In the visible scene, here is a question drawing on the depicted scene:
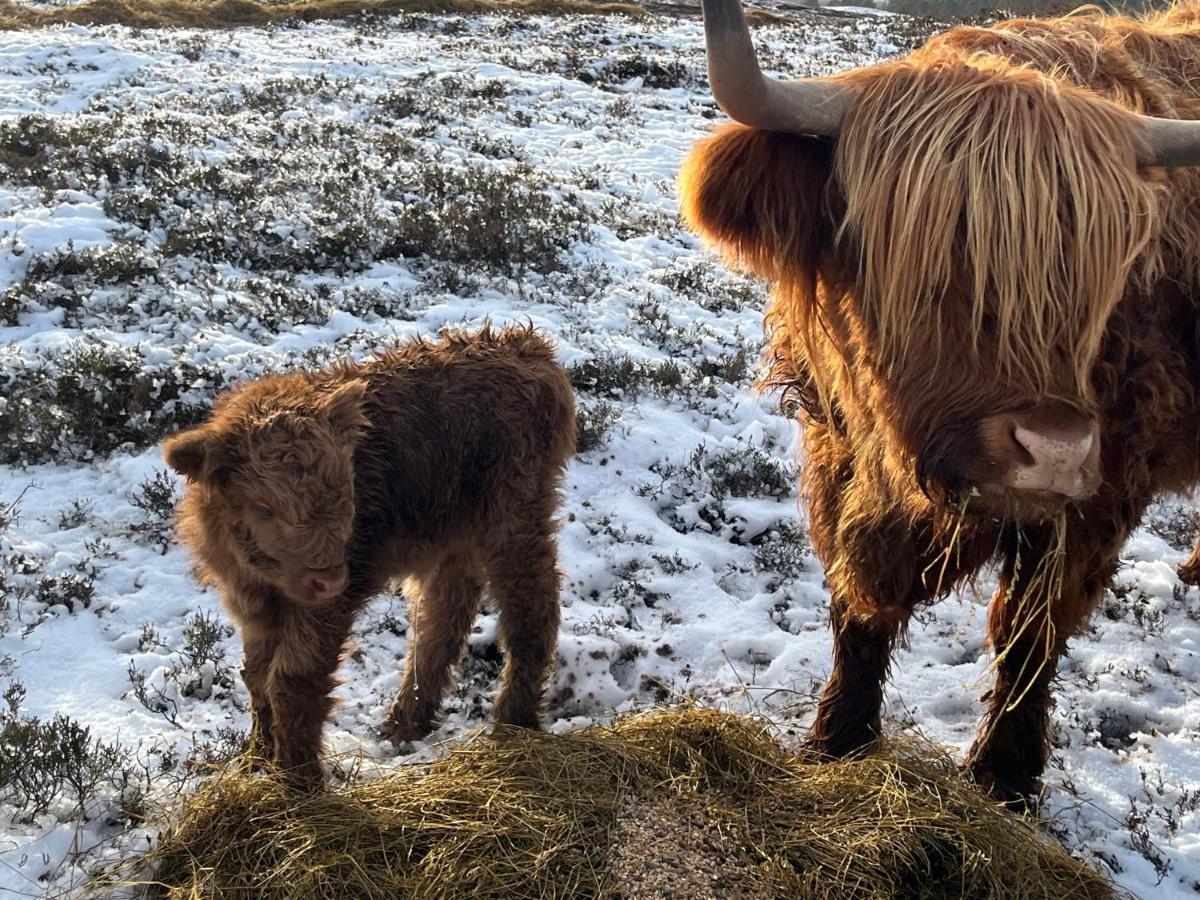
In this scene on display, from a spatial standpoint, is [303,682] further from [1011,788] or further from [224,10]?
[224,10]

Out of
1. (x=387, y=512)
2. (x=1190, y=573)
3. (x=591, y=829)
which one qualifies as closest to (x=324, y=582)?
(x=387, y=512)

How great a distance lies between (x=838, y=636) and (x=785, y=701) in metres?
0.67

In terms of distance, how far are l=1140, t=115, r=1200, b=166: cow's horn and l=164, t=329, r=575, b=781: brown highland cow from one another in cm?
244

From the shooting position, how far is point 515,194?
10398 mm

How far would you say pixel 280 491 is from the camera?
10.3ft

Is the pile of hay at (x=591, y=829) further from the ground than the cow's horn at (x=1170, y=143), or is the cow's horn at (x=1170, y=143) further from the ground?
the cow's horn at (x=1170, y=143)

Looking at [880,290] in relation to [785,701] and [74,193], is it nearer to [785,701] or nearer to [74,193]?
[785,701]

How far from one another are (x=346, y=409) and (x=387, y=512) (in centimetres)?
48

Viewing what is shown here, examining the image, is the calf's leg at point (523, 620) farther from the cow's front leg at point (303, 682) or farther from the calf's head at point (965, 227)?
the calf's head at point (965, 227)

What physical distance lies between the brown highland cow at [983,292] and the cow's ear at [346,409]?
1.45 metres

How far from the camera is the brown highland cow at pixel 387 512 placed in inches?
126

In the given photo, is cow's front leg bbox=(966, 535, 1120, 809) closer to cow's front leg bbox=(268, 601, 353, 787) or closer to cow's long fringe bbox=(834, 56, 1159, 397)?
cow's long fringe bbox=(834, 56, 1159, 397)

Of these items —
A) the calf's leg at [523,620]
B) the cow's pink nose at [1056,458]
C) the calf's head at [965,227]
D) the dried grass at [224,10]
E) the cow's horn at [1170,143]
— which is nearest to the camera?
the cow's pink nose at [1056,458]

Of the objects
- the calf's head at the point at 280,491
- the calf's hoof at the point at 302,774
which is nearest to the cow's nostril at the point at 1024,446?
the calf's head at the point at 280,491
